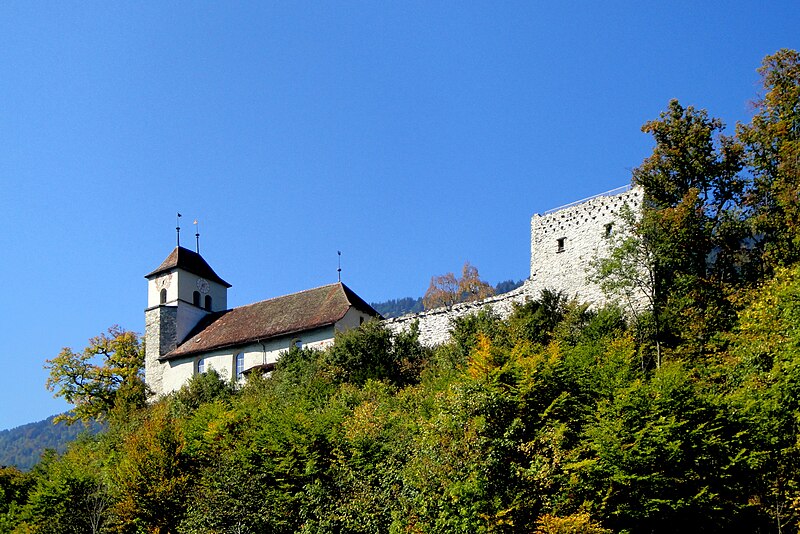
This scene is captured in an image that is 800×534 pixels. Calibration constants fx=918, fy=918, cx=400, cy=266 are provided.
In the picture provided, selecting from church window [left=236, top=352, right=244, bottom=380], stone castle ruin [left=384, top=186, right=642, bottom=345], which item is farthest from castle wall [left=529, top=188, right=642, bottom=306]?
church window [left=236, top=352, right=244, bottom=380]

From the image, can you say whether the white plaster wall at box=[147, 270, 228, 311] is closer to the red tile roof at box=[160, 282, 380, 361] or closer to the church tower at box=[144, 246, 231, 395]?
the church tower at box=[144, 246, 231, 395]

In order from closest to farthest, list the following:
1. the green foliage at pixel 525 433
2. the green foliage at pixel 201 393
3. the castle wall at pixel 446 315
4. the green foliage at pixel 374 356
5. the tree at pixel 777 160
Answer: the green foliage at pixel 525 433 < the tree at pixel 777 160 < the green foliage at pixel 374 356 < the castle wall at pixel 446 315 < the green foliage at pixel 201 393

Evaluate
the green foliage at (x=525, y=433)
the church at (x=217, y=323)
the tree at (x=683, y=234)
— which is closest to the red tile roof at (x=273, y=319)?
the church at (x=217, y=323)

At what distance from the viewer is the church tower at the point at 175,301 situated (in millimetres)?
53188

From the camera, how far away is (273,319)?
49.4m

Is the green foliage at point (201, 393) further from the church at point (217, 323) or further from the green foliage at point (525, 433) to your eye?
the green foliage at point (525, 433)

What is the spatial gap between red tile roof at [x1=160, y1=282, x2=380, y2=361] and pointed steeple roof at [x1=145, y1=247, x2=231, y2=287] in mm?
3465

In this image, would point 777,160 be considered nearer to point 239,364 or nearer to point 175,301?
point 239,364

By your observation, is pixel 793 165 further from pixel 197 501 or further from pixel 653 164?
pixel 197 501

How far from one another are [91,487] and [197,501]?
259 inches

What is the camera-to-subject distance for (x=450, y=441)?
24.0 meters

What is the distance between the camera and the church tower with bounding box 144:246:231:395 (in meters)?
53.2

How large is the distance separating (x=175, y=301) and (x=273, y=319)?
8.43 meters

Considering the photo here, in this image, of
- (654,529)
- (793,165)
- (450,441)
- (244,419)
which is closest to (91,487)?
(244,419)
